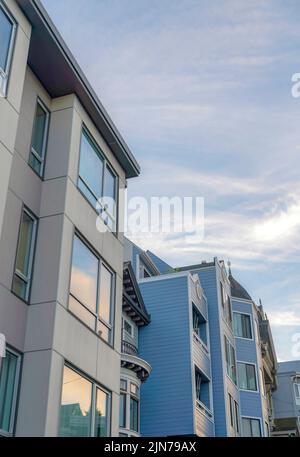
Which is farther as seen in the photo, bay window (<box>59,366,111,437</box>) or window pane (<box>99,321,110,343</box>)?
window pane (<box>99,321,110,343</box>)

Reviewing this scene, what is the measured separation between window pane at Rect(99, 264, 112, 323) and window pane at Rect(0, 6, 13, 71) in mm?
5082

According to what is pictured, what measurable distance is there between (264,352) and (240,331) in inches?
Answer: 270

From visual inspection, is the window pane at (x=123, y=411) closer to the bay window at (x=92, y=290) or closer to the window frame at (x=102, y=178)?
the bay window at (x=92, y=290)

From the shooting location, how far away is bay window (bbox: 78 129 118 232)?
13820 mm

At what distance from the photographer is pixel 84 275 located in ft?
42.0

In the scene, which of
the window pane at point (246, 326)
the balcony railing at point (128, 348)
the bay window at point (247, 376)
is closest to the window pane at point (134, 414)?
the balcony railing at point (128, 348)

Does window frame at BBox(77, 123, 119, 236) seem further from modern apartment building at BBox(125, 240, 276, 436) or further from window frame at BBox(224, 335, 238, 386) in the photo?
window frame at BBox(224, 335, 238, 386)

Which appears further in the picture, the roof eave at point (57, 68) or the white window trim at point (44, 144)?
the white window trim at point (44, 144)

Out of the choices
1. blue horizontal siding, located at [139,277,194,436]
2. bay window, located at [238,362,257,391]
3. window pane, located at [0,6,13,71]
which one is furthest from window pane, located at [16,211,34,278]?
bay window, located at [238,362,257,391]

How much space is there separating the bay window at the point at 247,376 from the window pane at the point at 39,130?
72.4 ft

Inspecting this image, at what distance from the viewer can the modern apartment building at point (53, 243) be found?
416 inches

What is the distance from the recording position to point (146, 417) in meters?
24.7

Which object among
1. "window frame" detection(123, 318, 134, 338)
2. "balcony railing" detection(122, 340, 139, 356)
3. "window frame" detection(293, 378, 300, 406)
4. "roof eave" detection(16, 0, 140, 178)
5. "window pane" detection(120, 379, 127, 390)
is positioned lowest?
"window pane" detection(120, 379, 127, 390)

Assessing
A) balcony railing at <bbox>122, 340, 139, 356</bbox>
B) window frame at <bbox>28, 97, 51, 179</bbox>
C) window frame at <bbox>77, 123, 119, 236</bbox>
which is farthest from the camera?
balcony railing at <bbox>122, 340, 139, 356</bbox>
